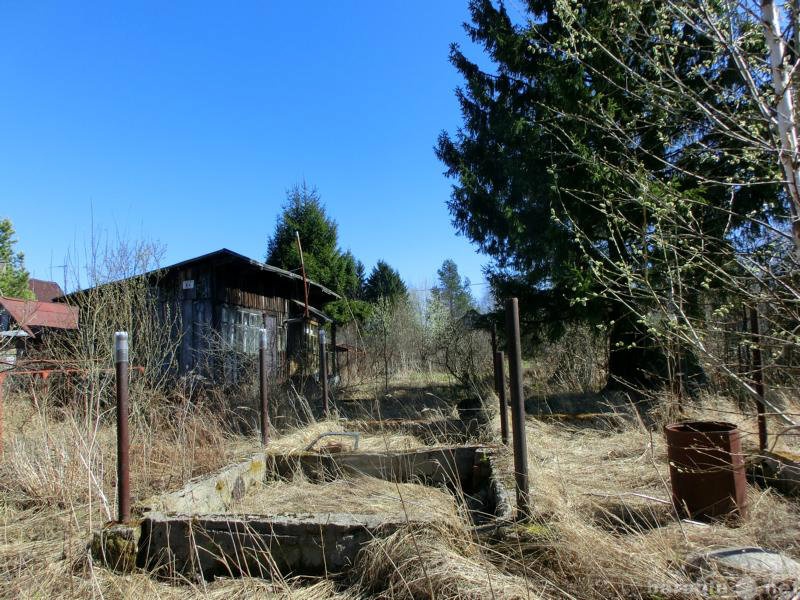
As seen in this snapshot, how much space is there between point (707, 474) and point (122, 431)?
3562 mm

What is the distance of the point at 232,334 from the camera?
41.3 ft

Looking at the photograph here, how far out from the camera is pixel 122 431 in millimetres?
3193

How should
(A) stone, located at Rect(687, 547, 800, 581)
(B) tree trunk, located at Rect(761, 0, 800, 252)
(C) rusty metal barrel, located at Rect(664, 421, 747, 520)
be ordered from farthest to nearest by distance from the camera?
(C) rusty metal barrel, located at Rect(664, 421, 747, 520) < (B) tree trunk, located at Rect(761, 0, 800, 252) < (A) stone, located at Rect(687, 547, 800, 581)

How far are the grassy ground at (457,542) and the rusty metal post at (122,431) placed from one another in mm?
137

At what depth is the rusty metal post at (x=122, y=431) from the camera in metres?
3.15

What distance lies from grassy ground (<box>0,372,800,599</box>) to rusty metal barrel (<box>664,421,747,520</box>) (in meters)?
0.12

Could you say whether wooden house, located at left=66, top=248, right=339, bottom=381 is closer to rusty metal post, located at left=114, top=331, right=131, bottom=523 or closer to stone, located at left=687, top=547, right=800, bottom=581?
rusty metal post, located at left=114, top=331, right=131, bottom=523

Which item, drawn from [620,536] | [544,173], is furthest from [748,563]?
[544,173]

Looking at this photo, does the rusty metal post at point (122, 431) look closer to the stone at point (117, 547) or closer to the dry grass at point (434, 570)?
the stone at point (117, 547)

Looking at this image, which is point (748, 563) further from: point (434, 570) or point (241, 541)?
point (241, 541)

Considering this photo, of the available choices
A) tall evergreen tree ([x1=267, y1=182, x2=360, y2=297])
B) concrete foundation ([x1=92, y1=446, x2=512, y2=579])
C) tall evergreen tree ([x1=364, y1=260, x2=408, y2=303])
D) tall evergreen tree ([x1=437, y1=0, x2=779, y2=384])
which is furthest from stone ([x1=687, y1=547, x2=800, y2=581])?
tall evergreen tree ([x1=364, y1=260, x2=408, y2=303])

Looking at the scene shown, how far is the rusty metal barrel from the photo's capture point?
10.5 feet

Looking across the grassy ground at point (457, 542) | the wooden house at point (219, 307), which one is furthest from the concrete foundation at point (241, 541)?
the wooden house at point (219, 307)

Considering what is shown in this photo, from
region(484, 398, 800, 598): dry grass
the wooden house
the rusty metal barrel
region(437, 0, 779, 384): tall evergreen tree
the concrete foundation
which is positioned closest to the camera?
region(484, 398, 800, 598): dry grass
